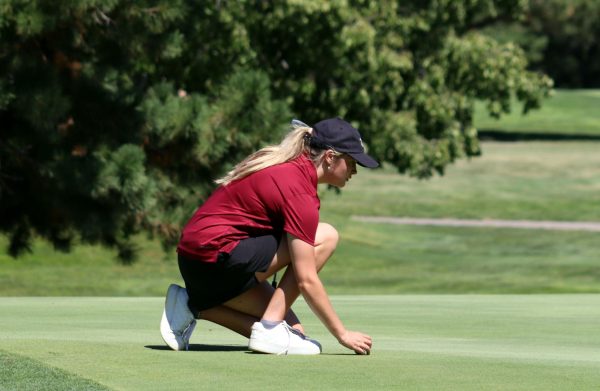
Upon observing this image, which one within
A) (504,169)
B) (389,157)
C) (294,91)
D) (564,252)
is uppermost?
(294,91)

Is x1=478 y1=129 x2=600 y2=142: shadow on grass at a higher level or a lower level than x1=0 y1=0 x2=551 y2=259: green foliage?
lower

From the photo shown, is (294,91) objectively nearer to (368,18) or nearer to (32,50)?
(368,18)

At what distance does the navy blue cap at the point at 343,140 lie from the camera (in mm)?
6395

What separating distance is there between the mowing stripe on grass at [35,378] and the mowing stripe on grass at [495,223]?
26944 millimetres

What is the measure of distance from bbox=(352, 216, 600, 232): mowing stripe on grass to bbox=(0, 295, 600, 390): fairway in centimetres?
2221

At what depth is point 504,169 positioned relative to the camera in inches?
1954

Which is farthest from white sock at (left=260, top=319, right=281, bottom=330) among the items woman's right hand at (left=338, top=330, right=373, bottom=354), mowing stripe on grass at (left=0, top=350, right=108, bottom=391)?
mowing stripe on grass at (left=0, top=350, right=108, bottom=391)

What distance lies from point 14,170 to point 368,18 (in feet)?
25.2

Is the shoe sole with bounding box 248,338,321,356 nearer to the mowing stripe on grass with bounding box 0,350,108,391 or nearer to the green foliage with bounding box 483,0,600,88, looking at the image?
the mowing stripe on grass with bounding box 0,350,108,391

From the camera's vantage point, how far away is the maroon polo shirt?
6215 mm

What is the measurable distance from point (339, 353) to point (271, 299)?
424 millimetres

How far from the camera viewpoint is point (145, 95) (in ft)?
56.3

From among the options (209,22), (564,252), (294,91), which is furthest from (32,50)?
(564,252)

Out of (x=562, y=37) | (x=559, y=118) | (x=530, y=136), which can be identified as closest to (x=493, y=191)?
(x=530, y=136)
